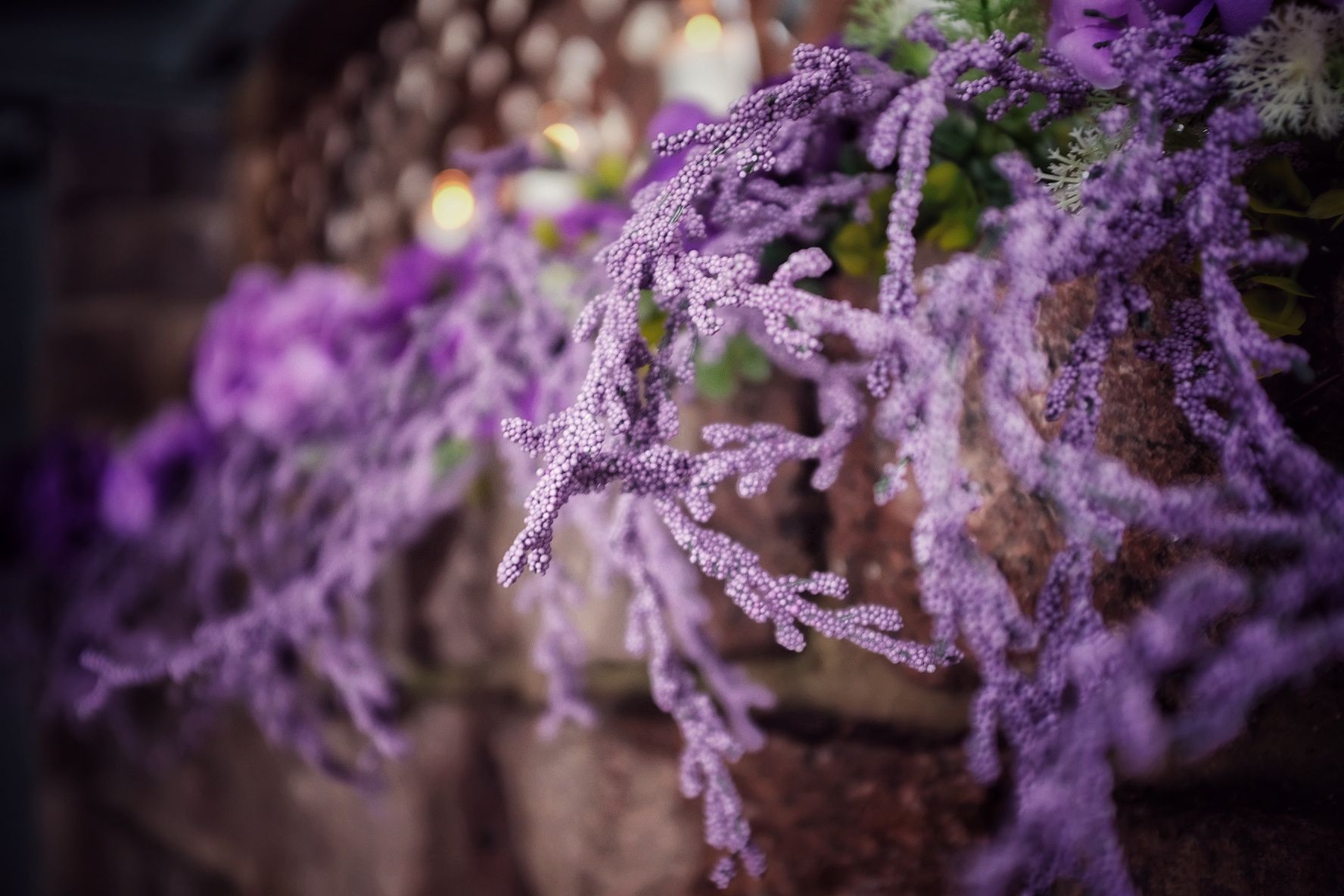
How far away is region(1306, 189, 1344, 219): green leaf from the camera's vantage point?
337 millimetres

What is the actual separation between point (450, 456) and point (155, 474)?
514mm

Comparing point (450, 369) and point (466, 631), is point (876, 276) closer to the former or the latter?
point (450, 369)

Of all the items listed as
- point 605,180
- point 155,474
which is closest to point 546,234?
point 605,180

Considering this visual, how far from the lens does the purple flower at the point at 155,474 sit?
0.96m

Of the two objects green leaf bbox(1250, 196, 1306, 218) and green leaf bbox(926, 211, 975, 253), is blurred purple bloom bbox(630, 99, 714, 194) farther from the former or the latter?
green leaf bbox(1250, 196, 1306, 218)

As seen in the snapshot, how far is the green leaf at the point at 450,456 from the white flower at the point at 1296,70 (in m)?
0.49

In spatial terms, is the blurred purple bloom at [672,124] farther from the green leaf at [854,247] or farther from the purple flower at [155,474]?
the purple flower at [155,474]

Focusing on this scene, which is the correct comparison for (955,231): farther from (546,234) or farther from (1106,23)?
(546,234)

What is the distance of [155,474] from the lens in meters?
0.96

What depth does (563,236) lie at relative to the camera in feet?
A: 2.05

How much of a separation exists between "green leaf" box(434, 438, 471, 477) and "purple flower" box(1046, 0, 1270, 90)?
44cm

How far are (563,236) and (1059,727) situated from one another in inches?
17.4

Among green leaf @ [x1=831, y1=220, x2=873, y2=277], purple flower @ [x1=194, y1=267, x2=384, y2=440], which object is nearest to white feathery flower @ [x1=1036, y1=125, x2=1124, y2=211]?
green leaf @ [x1=831, y1=220, x2=873, y2=277]

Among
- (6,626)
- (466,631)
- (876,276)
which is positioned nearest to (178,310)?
(6,626)
